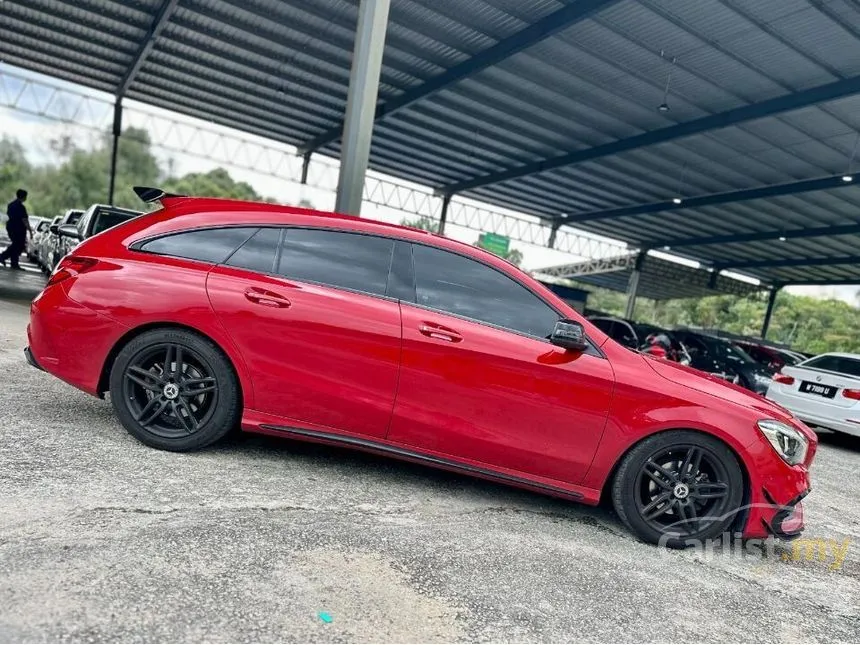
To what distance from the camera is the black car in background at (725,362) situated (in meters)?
12.0

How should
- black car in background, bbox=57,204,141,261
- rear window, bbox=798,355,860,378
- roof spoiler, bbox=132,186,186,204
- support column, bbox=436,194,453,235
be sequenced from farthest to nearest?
1. support column, bbox=436,194,453,235
2. black car in background, bbox=57,204,141,261
3. rear window, bbox=798,355,860,378
4. roof spoiler, bbox=132,186,186,204

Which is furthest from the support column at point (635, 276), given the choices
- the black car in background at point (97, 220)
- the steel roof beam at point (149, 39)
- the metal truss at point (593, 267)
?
the black car in background at point (97, 220)

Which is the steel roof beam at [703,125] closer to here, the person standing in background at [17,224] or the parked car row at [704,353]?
the parked car row at [704,353]

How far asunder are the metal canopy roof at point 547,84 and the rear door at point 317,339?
9.36 m

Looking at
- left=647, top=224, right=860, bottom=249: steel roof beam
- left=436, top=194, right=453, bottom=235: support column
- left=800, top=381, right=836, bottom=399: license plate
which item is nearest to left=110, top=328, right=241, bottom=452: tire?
left=800, top=381, right=836, bottom=399: license plate

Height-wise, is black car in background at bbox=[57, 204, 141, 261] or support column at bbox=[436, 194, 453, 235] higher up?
support column at bbox=[436, 194, 453, 235]

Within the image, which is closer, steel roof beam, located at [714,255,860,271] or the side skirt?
the side skirt

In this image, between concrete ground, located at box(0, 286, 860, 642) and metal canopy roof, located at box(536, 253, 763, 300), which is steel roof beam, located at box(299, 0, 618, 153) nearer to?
concrete ground, located at box(0, 286, 860, 642)

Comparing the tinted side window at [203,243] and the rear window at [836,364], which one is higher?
the rear window at [836,364]

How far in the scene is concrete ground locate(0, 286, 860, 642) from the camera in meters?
2.02

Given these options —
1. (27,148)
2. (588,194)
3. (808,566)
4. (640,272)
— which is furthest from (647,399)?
(27,148)

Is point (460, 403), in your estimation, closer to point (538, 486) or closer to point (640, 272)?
point (538, 486)

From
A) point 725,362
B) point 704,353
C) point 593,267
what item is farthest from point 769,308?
point 725,362

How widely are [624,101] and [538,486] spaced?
13632 mm
